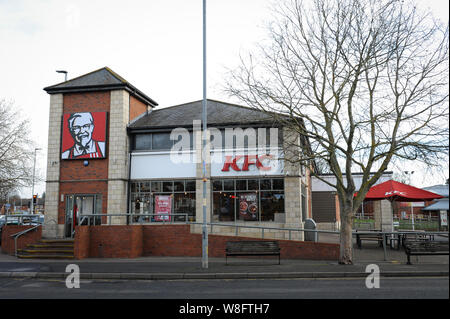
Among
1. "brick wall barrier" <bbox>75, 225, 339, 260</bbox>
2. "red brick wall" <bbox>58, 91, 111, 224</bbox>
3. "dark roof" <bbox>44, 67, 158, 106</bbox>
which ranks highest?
"dark roof" <bbox>44, 67, 158, 106</bbox>

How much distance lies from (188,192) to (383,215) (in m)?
17.4

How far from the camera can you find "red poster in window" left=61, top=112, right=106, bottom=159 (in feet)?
69.7

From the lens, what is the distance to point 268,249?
47.5 ft

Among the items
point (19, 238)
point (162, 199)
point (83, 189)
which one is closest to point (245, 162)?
point (162, 199)

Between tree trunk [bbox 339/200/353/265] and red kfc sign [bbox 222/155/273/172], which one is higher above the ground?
red kfc sign [bbox 222/155/273/172]

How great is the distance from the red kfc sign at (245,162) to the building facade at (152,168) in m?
0.05

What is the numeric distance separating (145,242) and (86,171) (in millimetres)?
5904

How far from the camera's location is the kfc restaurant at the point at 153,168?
19.9 m

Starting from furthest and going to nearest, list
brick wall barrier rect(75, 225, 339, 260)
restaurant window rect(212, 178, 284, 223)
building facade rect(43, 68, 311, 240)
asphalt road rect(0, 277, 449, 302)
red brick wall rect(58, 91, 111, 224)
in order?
1. red brick wall rect(58, 91, 111, 224)
2. building facade rect(43, 68, 311, 240)
3. restaurant window rect(212, 178, 284, 223)
4. brick wall barrier rect(75, 225, 339, 260)
5. asphalt road rect(0, 277, 449, 302)

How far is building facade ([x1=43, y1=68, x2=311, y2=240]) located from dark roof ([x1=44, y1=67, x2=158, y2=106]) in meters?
0.06

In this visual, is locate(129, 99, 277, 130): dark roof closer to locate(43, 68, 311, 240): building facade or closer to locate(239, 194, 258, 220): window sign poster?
locate(43, 68, 311, 240): building facade

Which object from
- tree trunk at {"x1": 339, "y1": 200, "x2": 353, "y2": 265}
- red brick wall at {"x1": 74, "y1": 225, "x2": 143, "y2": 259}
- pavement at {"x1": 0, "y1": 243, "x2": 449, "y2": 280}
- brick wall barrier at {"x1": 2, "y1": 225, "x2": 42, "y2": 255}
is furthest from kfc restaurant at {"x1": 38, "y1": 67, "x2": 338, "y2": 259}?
tree trunk at {"x1": 339, "y1": 200, "x2": 353, "y2": 265}

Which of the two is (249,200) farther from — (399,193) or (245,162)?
(399,193)

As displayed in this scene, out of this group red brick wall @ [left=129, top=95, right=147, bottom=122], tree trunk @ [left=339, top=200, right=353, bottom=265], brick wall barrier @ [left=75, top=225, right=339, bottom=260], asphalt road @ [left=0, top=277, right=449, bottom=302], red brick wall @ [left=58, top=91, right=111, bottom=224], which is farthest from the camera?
red brick wall @ [left=129, top=95, right=147, bottom=122]
